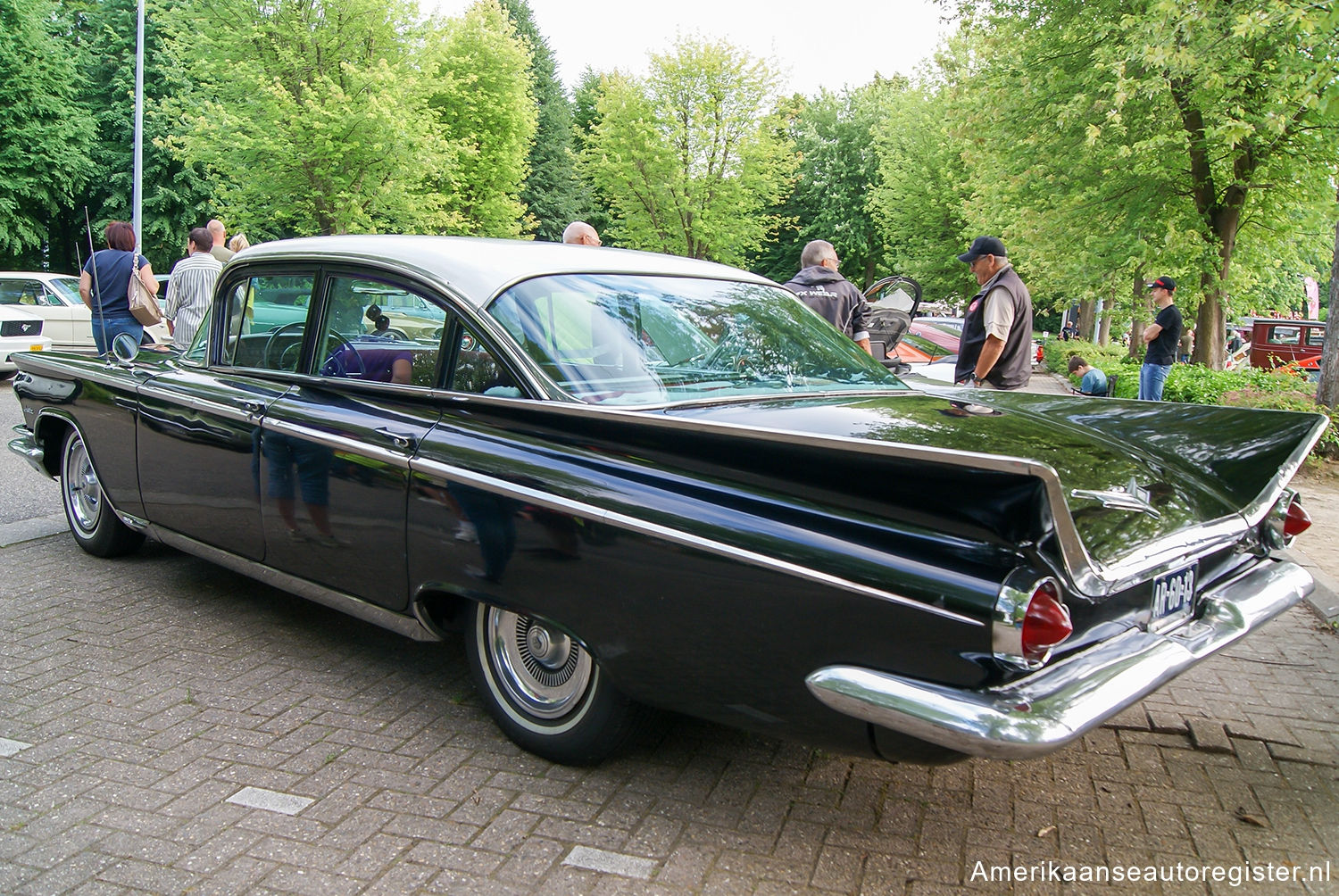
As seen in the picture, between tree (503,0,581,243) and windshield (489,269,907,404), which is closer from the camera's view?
windshield (489,269,907,404)

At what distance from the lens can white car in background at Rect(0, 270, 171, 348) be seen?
15.3 m

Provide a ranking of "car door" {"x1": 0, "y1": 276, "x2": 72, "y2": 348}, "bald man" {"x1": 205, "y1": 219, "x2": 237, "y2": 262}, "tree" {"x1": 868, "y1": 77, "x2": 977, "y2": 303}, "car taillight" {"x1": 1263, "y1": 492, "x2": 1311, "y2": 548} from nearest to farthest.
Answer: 1. "car taillight" {"x1": 1263, "y1": 492, "x2": 1311, "y2": 548}
2. "bald man" {"x1": 205, "y1": 219, "x2": 237, "y2": 262}
3. "car door" {"x1": 0, "y1": 276, "x2": 72, "y2": 348}
4. "tree" {"x1": 868, "y1": 77, "x2": 977, "y2": 303}

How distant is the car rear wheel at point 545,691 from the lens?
303 centimetres

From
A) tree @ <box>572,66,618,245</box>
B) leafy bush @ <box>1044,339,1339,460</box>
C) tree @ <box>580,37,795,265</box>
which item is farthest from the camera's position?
tree @ <box>572,66,618,245</box>

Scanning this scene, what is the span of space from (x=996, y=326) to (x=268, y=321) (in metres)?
4.29

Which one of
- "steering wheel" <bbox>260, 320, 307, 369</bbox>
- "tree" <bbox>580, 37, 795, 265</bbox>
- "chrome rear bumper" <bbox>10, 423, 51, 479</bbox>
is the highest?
"tree" <bbox>580, 37, 795, 265</bbox>

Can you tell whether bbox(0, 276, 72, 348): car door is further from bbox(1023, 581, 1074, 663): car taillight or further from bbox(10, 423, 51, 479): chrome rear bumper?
bbox(1023, 581, 1074, 663): car taillight

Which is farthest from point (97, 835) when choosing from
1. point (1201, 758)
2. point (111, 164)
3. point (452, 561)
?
point (111, 164)

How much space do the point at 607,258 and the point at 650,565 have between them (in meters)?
1.57

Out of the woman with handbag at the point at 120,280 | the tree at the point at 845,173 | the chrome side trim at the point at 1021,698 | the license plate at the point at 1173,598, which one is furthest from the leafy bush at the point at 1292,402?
the tree at the point at 845,173

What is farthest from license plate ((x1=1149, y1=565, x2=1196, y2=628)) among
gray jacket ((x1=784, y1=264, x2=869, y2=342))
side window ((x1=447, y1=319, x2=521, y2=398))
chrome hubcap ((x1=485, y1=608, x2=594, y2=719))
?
gray jacket ((x1=784, y1=264, x2=869, y2=342))

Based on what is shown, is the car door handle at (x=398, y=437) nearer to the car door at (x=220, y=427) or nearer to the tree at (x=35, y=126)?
the car door at (x=220, y=427)

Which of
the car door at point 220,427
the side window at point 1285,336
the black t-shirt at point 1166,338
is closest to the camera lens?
the car door at point 220,427

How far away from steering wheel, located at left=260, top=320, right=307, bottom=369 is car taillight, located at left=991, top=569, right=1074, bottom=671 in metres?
3.07
